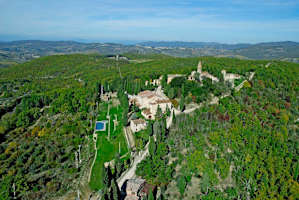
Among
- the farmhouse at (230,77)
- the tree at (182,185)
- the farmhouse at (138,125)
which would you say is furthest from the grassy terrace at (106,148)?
the farmhouse at (230,77)

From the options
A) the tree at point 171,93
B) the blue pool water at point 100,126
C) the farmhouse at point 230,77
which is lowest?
the blue pool water at point 100,126

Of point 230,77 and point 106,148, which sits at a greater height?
point 230,77

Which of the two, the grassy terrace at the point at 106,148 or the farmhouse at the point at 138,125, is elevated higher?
the farmhouse at the point at 138,125

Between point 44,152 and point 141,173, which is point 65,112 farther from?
point 141,173

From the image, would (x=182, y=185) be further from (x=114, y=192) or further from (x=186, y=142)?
(x=186, y=142)

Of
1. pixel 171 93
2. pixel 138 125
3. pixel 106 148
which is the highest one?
pixel 171 93

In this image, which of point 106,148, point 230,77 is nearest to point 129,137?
point 106,148

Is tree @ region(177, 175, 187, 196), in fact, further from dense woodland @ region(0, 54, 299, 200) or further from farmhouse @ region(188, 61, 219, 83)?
farmhouse @ region(188, 61, 219, 83)

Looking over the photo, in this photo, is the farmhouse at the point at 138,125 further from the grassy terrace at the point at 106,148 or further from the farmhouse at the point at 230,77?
the farmhouse at the point at 230,77

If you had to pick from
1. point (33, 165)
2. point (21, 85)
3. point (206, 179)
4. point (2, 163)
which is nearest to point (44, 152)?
point (33, 165)
